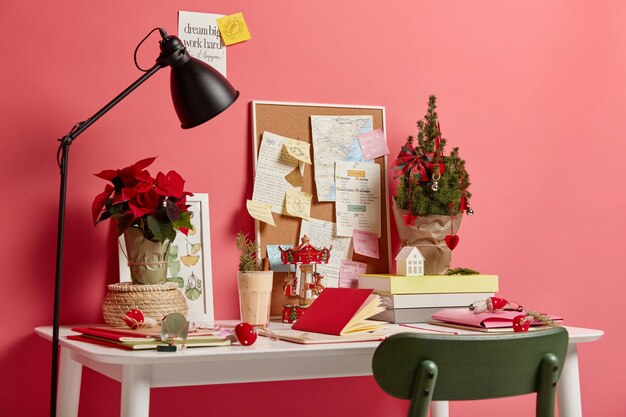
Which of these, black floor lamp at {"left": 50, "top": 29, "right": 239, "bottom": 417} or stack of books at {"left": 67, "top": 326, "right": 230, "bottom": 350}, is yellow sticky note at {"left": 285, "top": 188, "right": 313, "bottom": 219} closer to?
black floor lamp at {"left": 50, "top": 29, "right": 239, "bottom": 417}

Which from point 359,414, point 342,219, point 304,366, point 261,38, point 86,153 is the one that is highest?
point 261,38

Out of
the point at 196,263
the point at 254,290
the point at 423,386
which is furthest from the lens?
the point at 196,263

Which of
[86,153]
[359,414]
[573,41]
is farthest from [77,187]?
[573,41]

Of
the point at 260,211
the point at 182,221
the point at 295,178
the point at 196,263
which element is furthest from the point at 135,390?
the point at 295,178

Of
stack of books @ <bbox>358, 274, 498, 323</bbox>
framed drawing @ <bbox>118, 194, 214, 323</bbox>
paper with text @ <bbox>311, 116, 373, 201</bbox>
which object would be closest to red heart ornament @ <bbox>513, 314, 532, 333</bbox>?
stack of books @ <bbox>358, 274, 498, 323</bbox>

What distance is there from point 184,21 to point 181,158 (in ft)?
1.08

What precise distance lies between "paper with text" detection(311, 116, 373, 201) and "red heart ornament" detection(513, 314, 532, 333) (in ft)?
1.93

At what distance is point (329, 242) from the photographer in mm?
2000

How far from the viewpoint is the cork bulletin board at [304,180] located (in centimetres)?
194

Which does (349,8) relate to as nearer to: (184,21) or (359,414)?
(184,21)

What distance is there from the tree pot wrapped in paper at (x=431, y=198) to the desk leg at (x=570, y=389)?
446 mm

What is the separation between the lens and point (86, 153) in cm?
181

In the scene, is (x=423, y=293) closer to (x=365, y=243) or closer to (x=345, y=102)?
(x=365, y=243)

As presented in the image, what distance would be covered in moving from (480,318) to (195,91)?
769 mm
